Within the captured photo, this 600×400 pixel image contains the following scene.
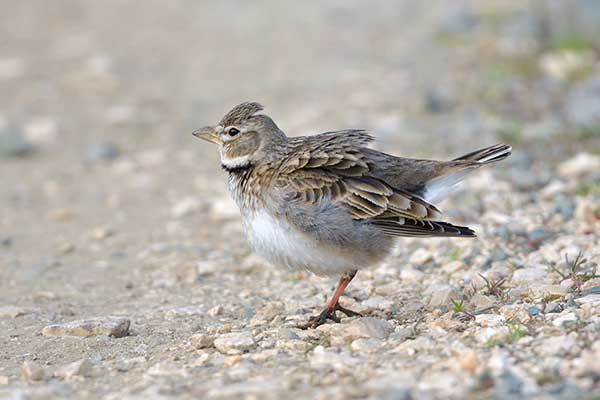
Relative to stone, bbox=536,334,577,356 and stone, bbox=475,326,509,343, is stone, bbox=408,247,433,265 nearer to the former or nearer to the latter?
stone, bbox=475,326,509,343

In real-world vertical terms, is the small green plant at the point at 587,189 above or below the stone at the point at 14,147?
below

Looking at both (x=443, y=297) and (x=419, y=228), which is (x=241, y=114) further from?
(x=443, y=297)

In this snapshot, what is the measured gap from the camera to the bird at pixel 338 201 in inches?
245

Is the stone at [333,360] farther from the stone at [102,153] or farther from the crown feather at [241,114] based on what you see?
the stone at [102,153]

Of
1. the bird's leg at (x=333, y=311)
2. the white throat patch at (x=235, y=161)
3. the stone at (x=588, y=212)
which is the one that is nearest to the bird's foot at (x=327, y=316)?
the bird's leg at (x=333, y=311)

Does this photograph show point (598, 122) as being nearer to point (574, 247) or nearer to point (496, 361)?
point (574, 247)

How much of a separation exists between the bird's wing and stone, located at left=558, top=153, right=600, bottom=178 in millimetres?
3314

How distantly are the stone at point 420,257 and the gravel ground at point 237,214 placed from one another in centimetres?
2

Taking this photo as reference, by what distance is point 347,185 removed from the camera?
6.40 metres

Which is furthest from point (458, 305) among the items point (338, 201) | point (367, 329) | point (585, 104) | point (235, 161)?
point (585, 104)

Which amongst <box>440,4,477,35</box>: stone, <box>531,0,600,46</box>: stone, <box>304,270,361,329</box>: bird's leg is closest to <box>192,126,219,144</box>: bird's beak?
<box>304,270,361,329</box>: bird's leg

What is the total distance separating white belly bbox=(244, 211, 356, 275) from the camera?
6215 millimetres

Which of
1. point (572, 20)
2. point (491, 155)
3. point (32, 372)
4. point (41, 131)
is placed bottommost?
point (32, 372)

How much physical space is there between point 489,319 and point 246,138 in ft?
7.57
